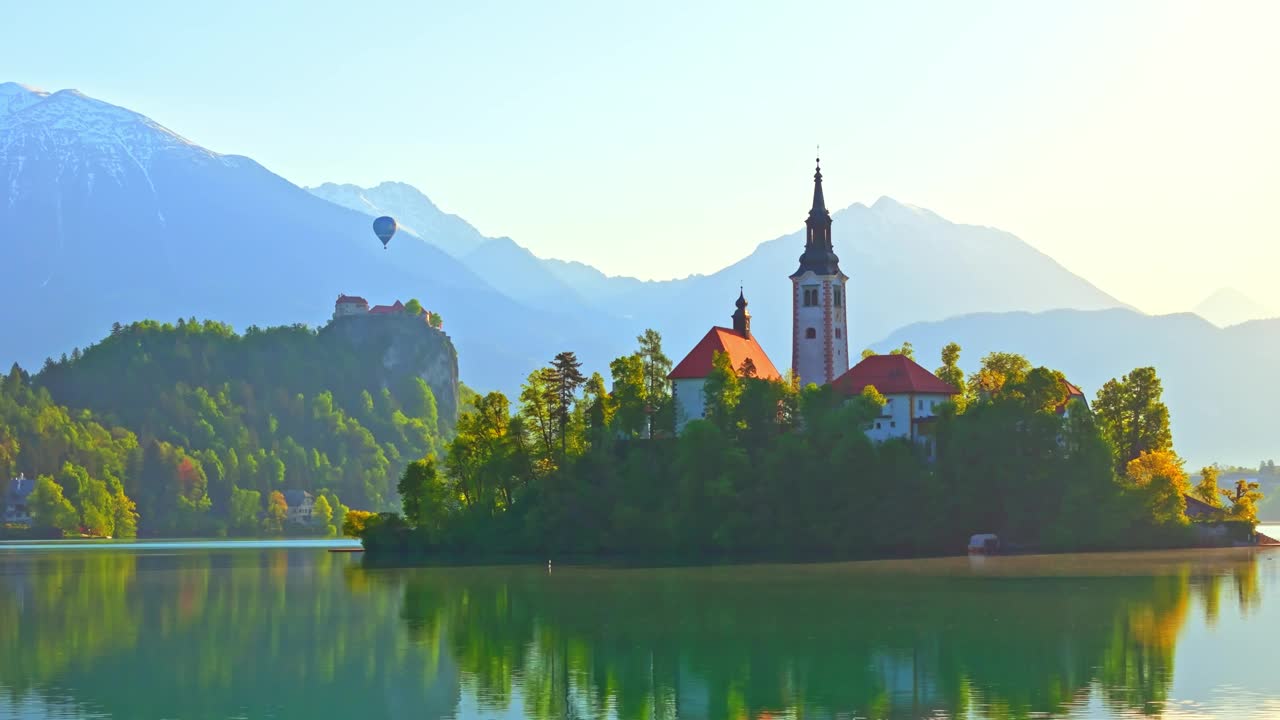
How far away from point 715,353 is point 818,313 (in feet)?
57.6

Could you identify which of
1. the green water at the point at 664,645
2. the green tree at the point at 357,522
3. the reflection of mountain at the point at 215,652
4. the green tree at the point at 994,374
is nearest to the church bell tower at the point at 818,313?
the green tree at the point at 994,374

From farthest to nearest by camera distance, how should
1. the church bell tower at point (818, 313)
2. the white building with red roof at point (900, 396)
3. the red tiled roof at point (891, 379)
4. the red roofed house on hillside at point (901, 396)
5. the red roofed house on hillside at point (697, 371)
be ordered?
1. the church bell tower at point (818, 313)
2. the red roofed house on hillside at point (697, 371)
3. the red tiled roof at point (891, 379)
4. the white building with red roof at point (900, 396)
5. the red roofed house on hillside at point (901, 396)

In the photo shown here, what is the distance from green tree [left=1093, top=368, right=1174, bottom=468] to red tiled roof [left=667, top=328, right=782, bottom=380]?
3230cm

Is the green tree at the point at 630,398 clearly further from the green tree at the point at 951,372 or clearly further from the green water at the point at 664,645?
the green water at the point at 664,645

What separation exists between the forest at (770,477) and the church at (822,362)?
9.45 ft

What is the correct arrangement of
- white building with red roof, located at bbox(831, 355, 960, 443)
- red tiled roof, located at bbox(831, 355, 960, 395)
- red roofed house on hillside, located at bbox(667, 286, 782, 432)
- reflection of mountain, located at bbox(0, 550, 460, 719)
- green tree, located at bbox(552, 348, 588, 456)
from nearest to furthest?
reflection of mountain, located at bbox(0, 550, 460, 719)
green tree, located at bbox(552, 348, 588, 456)
white building with red roof, located at bbox(831, 355, 960, 443)
red tiled roof, located at bbox(831, 355, 960, 395)
red roofed house on hillside, located at bbox(667, 286, 782, 432)

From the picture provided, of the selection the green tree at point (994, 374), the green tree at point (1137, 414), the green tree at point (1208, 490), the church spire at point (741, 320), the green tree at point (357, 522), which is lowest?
the green tree at point (357, 522)

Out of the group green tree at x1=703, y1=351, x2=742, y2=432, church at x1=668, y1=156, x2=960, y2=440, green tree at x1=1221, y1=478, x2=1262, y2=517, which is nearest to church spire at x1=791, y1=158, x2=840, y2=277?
church at x1=668, y1=156, x2=960, y2=440

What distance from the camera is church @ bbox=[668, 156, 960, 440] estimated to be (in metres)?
149

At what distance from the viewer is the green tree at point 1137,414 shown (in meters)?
156

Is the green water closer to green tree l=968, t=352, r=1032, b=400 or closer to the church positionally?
the church

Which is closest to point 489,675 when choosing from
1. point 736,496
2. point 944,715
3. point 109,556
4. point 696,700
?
point 696,700

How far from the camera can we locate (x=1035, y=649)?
204 feet

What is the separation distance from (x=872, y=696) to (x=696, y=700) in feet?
17.7
